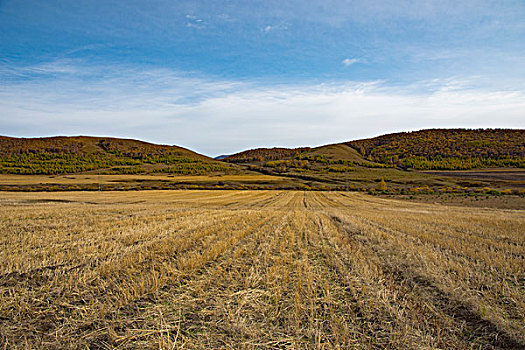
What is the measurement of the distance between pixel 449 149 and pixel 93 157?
137 m

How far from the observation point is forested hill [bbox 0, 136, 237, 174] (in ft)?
313

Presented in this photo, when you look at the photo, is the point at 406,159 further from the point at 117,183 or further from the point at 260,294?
the point at 260,294

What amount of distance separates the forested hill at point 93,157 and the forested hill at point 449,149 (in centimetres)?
6419

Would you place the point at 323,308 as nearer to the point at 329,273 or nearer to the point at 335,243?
the point at 329,273

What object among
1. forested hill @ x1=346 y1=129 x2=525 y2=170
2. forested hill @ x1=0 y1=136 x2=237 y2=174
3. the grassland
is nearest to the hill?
forested hill @ x1=346 y1=129 x2=525 y2=170

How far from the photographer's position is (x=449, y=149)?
112438 mm

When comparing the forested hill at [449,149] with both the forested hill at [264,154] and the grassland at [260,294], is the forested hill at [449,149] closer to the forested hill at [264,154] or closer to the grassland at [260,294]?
the forested hill at [264,154]

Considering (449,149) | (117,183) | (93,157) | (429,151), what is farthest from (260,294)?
(449,149)

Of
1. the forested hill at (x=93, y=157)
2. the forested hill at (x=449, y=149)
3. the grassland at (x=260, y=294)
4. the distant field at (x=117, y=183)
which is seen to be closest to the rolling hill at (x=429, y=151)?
the forested hill at (x=449, y=149)

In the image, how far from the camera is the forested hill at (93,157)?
313 ft

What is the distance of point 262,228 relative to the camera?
1230 cm

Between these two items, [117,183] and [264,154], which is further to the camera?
[264,154]

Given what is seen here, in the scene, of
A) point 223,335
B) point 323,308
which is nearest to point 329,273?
point 323,308

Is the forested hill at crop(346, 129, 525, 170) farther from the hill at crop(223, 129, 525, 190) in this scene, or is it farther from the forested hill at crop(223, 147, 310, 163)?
the forested hill at crop(223, 147, 310, 163)
